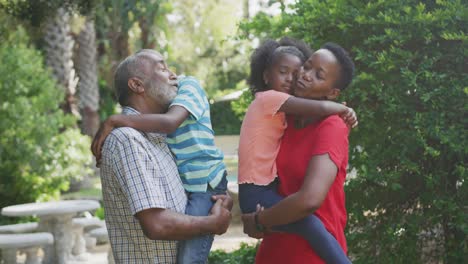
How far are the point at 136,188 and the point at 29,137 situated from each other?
38.5 ft

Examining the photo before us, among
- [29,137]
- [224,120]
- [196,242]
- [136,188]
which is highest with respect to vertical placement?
[136,188]

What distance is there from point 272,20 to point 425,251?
7.65ft

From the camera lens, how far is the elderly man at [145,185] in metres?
3.15

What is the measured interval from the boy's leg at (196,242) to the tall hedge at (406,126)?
2487mm

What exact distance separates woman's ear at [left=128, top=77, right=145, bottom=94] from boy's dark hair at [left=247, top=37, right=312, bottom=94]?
57 cm

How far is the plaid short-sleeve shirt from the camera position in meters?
3.15

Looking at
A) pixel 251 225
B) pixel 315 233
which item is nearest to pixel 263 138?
pixel 251 225

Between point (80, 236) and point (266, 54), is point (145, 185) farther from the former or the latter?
point (80, 236)

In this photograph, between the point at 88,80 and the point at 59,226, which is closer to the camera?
the point at 59,226

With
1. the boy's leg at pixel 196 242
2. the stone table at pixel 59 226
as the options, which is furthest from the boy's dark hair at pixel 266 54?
the stone table at pixel 59 226

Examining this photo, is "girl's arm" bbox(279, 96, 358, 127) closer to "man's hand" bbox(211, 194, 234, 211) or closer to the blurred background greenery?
"man's hand" bbox(211, 194, 234, 211)

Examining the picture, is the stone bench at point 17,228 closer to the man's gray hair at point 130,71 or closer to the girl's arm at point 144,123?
the man's gray hair at point 130,71

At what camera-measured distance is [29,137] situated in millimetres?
14406

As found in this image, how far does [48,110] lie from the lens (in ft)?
51.3
